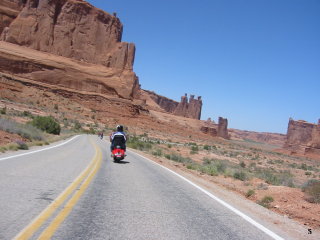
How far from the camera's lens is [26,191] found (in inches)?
279

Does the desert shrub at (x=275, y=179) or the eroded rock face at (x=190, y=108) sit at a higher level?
the eroded rock face at (x=190, y=108)

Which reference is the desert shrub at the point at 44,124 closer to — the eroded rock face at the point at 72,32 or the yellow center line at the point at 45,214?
the yellow center line at the point at 45,214

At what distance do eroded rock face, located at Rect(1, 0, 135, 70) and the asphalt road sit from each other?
7537 centimetres

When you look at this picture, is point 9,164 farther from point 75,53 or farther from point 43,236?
point 75,53

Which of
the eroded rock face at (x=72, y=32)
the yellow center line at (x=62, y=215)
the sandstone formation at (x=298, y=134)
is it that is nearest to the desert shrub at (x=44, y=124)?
the yellow center line at (x=62, y=215)

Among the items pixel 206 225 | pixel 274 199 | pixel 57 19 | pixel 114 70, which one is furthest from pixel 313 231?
pixel 57 19

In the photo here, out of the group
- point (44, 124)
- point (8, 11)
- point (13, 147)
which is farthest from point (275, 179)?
point (8, 11)

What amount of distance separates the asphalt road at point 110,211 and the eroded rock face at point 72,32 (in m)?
75.4

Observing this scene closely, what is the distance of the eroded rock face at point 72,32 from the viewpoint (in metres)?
78.2

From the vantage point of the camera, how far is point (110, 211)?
6129 mm

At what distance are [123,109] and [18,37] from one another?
2799 cm

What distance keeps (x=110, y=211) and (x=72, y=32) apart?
8333 cm

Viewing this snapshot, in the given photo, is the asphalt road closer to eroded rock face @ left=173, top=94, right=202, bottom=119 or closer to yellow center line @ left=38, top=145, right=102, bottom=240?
yellow center line @ left=38, top=145, right=102, bottom=240

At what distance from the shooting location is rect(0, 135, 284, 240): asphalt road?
4892 millimetres
